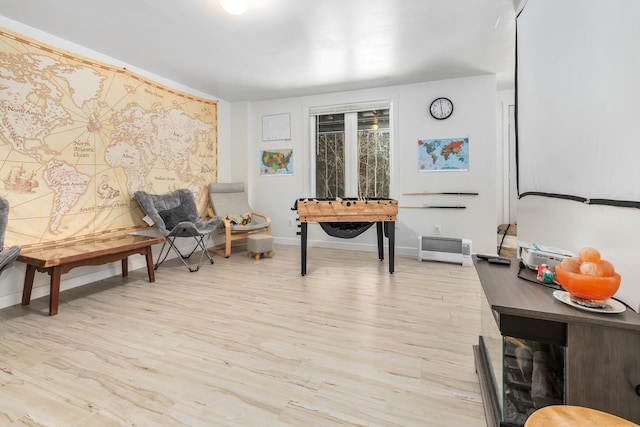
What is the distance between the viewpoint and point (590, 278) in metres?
0.95

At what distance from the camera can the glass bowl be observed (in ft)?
3.06

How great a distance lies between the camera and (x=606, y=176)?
118 centimetres

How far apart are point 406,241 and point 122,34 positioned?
4.23m

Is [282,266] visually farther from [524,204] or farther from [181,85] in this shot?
[181,85]

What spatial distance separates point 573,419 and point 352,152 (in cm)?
440

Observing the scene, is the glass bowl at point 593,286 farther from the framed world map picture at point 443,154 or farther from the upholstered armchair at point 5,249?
the framed world map picture at point 443,154

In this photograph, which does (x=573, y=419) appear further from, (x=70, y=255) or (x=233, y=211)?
(x=233, y=211)

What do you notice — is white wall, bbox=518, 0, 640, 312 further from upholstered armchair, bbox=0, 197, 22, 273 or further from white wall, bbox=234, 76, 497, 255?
upholstered armchair, bbox=0, 197, 22, 273

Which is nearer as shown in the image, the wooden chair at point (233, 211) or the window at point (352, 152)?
the wooden chair at point (233, 211)

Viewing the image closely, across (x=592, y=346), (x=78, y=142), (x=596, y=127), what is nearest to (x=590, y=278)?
(x=592, y=346)

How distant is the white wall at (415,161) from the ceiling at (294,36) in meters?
0.27

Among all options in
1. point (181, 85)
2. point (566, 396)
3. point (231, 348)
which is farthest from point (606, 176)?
point (181, 85)

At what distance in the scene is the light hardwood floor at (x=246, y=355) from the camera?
1.36 meters

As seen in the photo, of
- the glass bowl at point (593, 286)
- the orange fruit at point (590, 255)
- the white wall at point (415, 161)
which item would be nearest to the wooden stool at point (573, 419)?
the glass bowl at point (593, 286)
